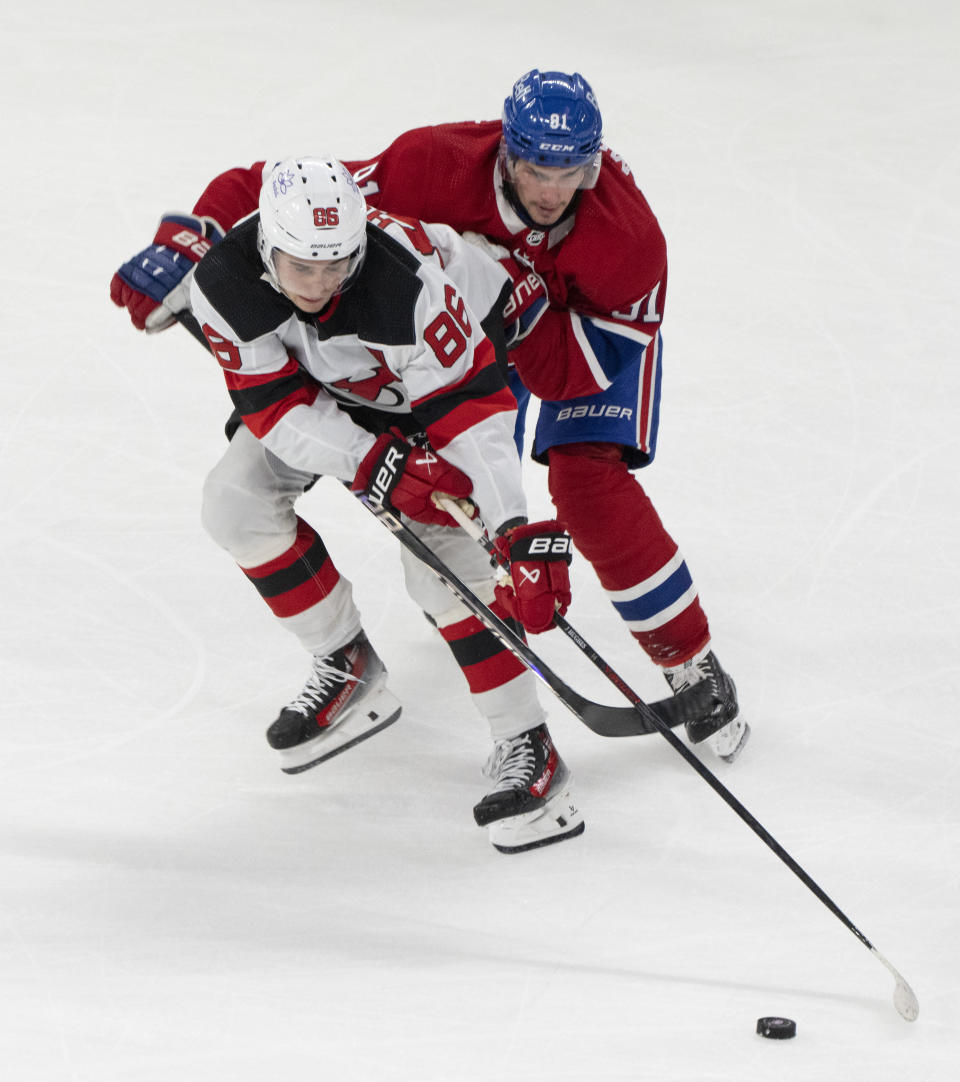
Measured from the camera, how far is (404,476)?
7.42 feet

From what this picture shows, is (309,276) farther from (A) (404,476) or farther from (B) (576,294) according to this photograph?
(B) (576,294)

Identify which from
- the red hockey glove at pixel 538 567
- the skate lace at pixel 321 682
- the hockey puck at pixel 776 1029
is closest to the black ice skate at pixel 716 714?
the red hockey glove at pixel 538 567

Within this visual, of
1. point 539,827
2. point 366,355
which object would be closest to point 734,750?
point 539,827

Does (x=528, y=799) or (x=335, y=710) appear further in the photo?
(x=335, y=710)

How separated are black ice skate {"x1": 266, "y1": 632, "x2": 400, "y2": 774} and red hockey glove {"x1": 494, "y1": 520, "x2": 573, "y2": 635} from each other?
54 centimetres

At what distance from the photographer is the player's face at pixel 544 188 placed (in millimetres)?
2389

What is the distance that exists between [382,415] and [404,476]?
0.24 meters

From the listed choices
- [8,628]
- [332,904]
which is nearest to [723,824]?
[332,904]

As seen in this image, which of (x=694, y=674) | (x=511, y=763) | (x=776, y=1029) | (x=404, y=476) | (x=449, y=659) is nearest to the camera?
(x=776, y=1029)

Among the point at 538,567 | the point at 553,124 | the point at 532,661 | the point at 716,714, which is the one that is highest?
the point at 553,124

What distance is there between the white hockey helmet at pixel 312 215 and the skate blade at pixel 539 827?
96 centimetres

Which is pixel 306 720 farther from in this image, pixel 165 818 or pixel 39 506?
pixel 39 506

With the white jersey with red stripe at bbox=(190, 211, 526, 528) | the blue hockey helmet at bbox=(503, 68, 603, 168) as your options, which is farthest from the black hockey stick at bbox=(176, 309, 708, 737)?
the blue hockey helmet at bbox=(503, 68, 603, 168)

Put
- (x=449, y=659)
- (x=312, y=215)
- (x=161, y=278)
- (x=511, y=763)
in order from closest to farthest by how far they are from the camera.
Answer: (x=312, y=215) < (x=161, y=278) < (x=511, y=763) < (x=449, y=659)
